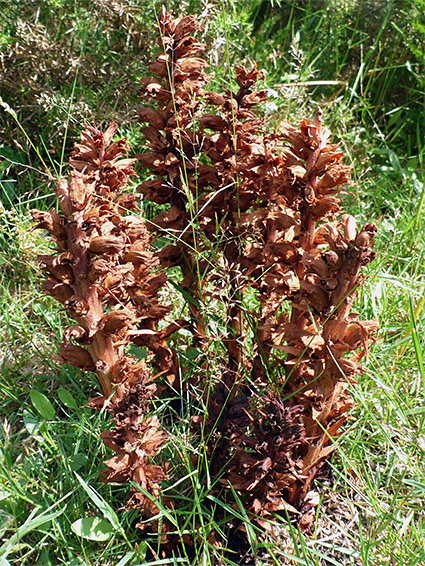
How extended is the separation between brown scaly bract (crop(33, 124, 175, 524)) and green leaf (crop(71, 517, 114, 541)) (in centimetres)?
14

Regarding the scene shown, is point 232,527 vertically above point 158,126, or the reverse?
point 158,126

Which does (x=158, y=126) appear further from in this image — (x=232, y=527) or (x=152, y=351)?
(x=232, y=527)

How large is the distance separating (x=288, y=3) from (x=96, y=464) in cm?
348

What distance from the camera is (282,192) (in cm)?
165

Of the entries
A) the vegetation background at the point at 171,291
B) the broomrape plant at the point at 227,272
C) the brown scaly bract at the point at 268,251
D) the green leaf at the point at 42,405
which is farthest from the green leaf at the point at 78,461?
the brown scaly bract at the point at 268,251

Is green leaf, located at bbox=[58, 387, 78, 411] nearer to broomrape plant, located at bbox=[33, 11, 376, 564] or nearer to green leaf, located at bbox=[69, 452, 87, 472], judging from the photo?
green leaf, located at bbox=[69, 452, 87, 472]

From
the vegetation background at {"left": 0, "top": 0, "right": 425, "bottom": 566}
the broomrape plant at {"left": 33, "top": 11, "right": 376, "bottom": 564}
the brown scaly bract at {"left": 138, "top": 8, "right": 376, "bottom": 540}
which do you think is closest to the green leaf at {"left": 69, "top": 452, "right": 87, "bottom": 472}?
the vegetation background at {"left": 0, "top": 0, "right": 425, "bottom": 566}

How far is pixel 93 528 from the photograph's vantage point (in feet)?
5.43

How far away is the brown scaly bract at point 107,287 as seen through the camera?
138 centimetres

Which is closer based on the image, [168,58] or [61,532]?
[61,532]

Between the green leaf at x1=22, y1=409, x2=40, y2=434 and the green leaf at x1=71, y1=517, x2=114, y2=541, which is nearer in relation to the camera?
the green leaf at x1=71, y1=517, x2=114, y2=541

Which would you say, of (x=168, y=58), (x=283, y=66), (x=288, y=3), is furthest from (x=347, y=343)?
(x=288, y=3)

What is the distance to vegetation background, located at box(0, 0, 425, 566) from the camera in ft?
5.71

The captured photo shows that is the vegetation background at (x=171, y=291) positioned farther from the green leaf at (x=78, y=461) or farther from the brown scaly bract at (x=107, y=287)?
the brown scaly bract at (x=107, y=287)
